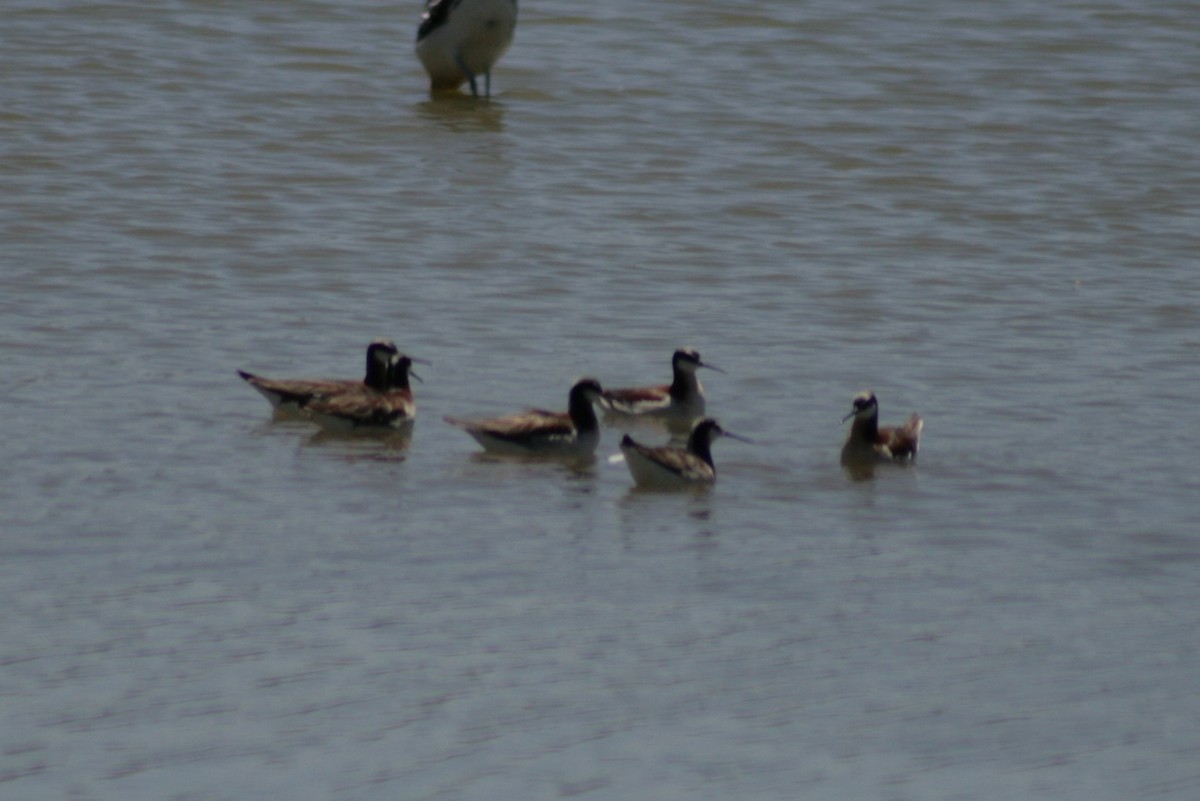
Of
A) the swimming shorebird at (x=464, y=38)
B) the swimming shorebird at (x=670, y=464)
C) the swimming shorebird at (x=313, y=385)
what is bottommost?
the swimming shorebird at (x=670, y=464)

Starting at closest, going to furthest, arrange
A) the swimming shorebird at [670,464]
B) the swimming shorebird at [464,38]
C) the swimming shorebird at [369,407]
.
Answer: the swimming shorebird at [670,464], the swimming shorebird at [369,407], the swimming shorebird at [464,38]

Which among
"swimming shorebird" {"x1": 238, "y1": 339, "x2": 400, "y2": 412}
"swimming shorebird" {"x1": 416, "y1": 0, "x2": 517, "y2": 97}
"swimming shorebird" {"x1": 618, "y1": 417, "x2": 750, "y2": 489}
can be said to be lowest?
"swimming shorebird" {"x1": 618, "y1": 417, "x2": 750, "y2": 489}

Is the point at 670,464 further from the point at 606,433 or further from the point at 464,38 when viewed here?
the point at 464,38

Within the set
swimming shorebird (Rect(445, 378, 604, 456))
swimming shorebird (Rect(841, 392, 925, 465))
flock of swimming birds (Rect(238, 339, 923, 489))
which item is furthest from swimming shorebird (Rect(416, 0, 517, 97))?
swimming shorebird (Rect(841, 392, 925, 465))

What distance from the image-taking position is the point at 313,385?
35.4ft

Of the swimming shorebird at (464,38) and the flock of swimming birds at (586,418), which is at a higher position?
the swimming shorebird at (464,38)

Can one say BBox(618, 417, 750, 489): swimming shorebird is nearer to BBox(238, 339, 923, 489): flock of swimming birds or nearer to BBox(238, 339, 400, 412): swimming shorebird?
BBox(238, 339, 923, 489): flock of swimming birds

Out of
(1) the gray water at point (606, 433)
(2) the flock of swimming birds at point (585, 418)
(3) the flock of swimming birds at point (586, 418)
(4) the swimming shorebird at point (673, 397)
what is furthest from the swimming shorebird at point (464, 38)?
(4) the swimming shorebird at point (673, 397)

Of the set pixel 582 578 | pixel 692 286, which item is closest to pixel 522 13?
pixel 692 286

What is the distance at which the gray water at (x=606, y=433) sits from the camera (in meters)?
6.55

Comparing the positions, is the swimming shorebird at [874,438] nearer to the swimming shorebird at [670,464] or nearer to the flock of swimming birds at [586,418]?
the flock of swimming birds at [586,418]

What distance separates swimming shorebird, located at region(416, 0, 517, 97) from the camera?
20.0m

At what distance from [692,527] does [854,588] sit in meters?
1.10

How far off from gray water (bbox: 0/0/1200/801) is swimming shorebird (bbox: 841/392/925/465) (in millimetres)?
142
